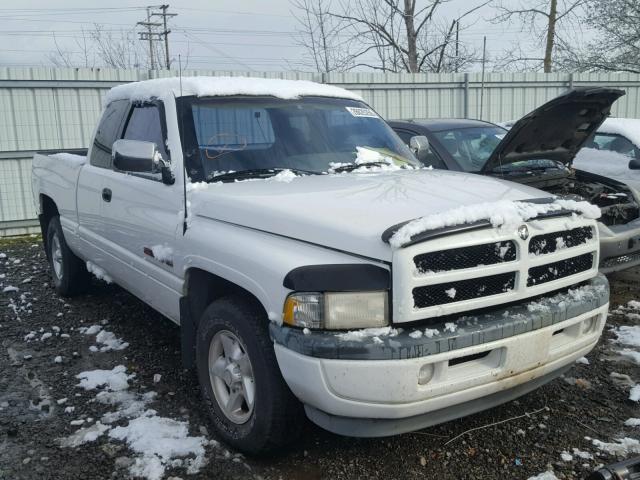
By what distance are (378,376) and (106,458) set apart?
1.61 metres

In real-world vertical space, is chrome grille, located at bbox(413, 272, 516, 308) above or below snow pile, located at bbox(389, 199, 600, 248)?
below

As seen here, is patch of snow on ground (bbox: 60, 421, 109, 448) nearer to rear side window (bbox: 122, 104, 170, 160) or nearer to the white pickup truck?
the white pickup truck

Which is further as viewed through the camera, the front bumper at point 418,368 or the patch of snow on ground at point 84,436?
the patch of snow on ground at point 84,436

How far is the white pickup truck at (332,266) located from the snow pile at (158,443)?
0.65 ft

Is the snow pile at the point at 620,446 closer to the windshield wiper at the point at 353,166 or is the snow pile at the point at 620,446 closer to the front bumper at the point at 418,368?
the front bumper at the point at 418,368

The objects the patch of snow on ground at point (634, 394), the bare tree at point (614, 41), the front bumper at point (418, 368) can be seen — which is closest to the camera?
the front bumper at point (418, 368)

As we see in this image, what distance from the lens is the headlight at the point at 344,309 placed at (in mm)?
2426

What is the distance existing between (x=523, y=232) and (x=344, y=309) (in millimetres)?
906

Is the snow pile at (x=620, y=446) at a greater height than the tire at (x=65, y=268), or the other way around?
the tire at (x=65, y=268)

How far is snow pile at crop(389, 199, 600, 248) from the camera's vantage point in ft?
7.89

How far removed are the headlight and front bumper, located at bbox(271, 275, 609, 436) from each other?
6 centimetres

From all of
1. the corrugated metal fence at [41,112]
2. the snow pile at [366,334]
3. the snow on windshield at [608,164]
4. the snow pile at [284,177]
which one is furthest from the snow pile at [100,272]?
the snow on windshield at [608,164]

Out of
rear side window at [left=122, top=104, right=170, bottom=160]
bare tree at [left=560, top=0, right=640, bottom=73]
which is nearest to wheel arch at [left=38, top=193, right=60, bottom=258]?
rear side window at [left=122, top=104, right=170, bottom=160]

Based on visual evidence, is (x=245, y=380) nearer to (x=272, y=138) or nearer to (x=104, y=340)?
(x=272, y=138)
